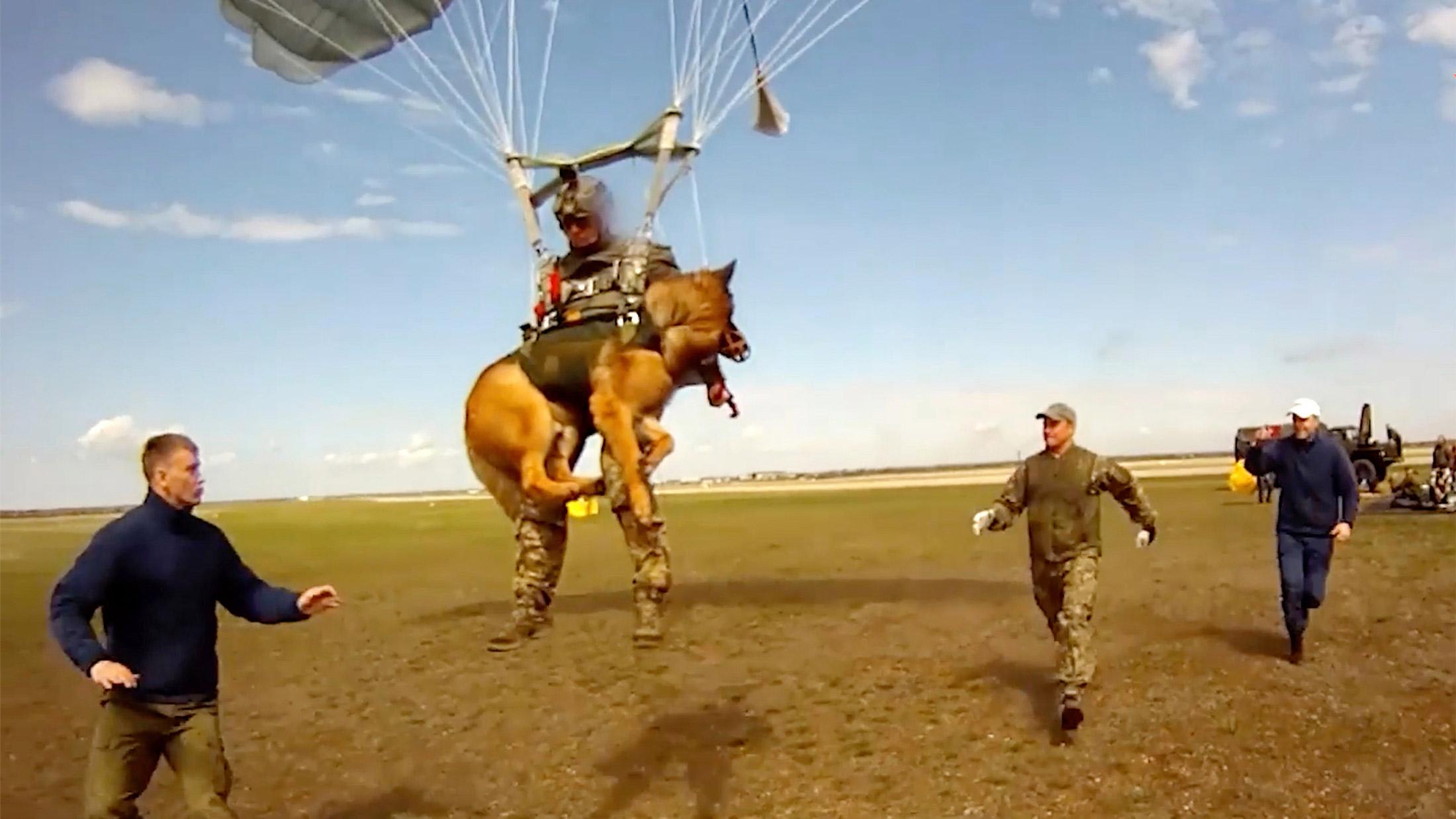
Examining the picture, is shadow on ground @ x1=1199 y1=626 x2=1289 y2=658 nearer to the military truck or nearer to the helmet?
the helmet

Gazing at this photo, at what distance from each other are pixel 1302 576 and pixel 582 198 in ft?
20.8

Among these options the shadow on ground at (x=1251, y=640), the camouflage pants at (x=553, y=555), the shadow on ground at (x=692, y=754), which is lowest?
the shadow on ground at (x=692, y=754)

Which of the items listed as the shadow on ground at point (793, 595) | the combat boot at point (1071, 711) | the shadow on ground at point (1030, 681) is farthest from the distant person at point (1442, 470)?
the combat boot at point (1071, 711)

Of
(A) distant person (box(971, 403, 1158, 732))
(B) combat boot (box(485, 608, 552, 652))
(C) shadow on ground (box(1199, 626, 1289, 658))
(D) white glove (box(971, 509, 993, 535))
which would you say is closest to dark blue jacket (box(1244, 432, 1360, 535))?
(C) shadow on ground (box(1199, 626, 1289, 658))

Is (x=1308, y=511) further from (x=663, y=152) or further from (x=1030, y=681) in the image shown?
(x=663, y=152)

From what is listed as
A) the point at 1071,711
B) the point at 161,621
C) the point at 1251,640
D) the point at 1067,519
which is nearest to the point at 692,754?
the point at 1071,711

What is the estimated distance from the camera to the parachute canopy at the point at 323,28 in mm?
7566

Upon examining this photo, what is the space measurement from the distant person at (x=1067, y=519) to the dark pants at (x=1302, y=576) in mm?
1795

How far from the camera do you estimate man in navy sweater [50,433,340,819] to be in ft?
15.4

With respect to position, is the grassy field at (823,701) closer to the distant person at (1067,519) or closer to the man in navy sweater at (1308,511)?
the man in navy sweater at (1308,511)

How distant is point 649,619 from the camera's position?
24.5ft

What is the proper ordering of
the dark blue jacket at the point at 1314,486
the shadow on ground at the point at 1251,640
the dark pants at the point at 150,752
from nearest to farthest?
the dark pants at the point at 150,752, the dark blue jacket at the point at 1314,486, the shadow on ground at the point at 1251,640

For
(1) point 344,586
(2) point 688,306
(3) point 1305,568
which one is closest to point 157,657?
(2) point 688,306

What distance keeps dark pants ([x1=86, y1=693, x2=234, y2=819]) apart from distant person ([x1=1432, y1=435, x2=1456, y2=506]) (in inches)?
845
